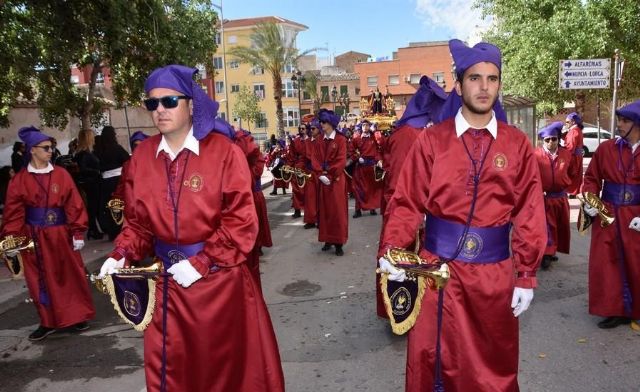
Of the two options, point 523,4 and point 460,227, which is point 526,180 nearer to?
point 460,227

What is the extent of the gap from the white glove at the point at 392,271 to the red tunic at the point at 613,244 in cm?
332

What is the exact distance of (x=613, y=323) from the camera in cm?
509

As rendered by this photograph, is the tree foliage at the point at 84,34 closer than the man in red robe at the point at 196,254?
No

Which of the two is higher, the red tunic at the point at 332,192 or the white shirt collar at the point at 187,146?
the white shirt collar at the point at 187,146

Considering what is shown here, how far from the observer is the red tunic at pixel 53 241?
5238 mm

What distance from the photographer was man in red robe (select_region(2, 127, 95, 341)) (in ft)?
17.1

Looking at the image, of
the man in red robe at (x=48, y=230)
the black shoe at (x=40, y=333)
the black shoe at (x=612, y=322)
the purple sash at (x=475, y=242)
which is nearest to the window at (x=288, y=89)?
the man in red robe at (x=48, y=230)

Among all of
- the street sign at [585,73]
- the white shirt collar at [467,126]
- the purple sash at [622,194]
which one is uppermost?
the street sign at [585,73]

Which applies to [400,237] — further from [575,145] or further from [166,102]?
[575,145]

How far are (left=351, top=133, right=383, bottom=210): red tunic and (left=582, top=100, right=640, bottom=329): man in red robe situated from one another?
737 centimetres

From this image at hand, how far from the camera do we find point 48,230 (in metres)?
5.40

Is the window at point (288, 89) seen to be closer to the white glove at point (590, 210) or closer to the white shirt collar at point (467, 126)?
the white glove at point (590, 210)

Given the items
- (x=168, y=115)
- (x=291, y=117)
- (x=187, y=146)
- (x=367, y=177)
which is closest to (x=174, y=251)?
(x=187, y=146)

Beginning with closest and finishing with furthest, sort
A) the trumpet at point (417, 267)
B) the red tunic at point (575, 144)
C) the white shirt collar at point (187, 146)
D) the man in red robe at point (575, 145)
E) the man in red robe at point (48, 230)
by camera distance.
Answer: the trumpet at point (417, 267), the white shirt collar at point (187, 146), the man in red robe at point (48, 230), the man in red robe at point (575, 145), the red tunic at point (575, 144)
